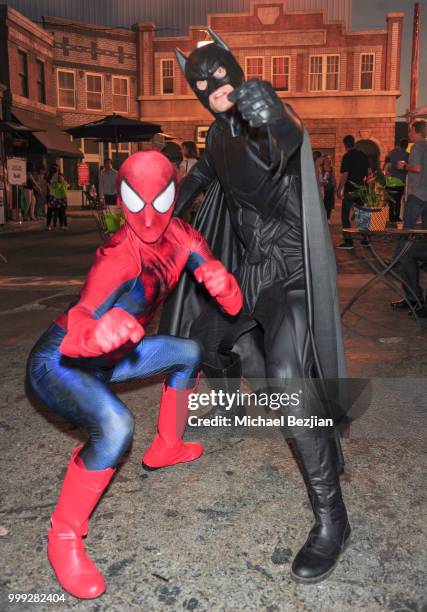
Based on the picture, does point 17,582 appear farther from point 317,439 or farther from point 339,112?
point 339,112

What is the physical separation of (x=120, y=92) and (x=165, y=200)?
109 feet

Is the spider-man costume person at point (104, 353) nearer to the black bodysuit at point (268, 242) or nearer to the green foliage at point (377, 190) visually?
the black bodysuit at point (268, 242)

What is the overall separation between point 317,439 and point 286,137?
1.08 metres

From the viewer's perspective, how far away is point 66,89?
31.8m

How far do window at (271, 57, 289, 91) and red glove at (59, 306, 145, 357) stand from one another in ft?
104

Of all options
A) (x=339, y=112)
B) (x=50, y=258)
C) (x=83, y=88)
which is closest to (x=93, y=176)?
(x=83, y=88)

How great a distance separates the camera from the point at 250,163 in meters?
2.36

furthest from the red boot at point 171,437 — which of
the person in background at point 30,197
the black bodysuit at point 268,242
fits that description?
the person in background at point 30,197

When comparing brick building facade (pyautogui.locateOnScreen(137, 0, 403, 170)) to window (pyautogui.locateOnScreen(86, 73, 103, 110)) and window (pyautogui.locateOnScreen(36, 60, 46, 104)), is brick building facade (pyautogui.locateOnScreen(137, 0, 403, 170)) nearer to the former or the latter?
window (pyautogui.locateOnScreen(86, 73, 103, 110))

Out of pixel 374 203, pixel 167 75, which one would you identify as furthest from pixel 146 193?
pixel 167 75

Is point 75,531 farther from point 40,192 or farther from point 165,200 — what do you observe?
point 40,192

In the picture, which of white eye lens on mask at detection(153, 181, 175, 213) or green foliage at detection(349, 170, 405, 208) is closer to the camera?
white eye lens on mask at detection(153, 181, 175, 213)

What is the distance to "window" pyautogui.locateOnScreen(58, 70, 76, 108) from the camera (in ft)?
104

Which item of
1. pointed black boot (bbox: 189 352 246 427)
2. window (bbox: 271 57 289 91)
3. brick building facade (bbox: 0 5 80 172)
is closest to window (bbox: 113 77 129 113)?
brick building facade (bbox: 0 5 80 172)
